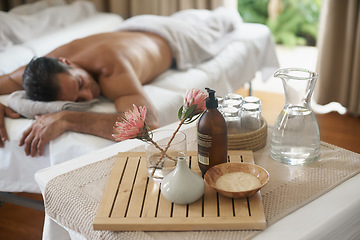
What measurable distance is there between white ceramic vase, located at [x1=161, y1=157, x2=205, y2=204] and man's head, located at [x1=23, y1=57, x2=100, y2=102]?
0.92 meters

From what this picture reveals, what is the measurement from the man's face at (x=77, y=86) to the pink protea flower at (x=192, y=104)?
2.74 feet

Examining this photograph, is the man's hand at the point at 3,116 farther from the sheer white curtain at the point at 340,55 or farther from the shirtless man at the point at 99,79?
the sheer white curtain at the point at 340,55

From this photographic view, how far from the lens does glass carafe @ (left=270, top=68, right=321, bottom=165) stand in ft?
3.61

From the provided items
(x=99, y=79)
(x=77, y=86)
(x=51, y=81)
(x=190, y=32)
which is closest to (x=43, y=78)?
(x=51, y=81)

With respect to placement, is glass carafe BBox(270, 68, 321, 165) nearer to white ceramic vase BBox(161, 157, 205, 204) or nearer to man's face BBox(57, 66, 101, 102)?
white ceramic vase BBox(161, 157, 205, 204)

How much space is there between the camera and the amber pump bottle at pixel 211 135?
39.2 inches

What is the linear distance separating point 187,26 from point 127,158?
1.41 meters

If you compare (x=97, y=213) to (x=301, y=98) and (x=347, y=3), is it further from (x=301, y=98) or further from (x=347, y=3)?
(x=347, y=3)

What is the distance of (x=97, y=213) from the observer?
93 centimetres

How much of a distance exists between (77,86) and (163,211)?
0.96 m

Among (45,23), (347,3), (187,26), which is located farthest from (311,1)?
(45,23)

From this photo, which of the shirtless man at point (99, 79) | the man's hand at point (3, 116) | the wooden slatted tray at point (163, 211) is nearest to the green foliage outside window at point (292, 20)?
the shirtless man at point (99, 79)

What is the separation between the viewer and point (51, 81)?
1.70 metres

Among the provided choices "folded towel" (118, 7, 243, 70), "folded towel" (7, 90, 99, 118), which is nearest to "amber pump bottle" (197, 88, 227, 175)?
"folded towel" (7, 90, 99, 118)
